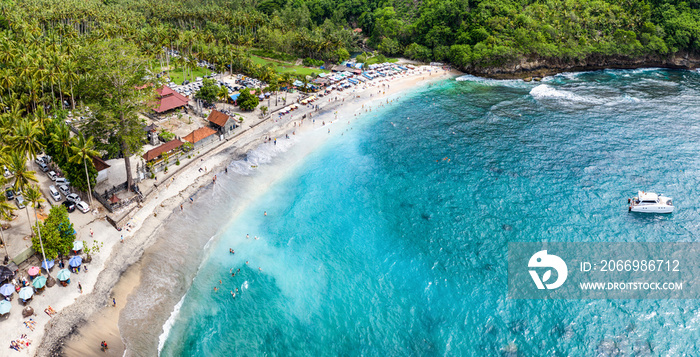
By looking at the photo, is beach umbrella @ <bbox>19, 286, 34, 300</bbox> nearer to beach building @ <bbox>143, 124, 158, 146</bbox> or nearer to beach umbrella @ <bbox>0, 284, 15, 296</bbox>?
beach umbrella @ <bbox>0, 284, 15, 296</bbox>

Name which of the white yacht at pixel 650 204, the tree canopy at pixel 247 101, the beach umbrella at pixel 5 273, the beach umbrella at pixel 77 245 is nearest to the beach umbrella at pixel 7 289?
the beach umbrella at pixel 5 273

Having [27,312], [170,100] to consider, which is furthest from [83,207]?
[170,100]

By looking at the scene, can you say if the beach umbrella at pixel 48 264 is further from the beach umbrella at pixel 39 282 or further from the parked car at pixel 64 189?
the parked car at pixel 64 189

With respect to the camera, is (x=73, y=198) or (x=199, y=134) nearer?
(x=73, y=198)

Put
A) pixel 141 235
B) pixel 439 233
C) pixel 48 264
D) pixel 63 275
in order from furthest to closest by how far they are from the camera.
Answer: pixel 439 233 → pixel 141 235 → pixel 48 264 → pixel 63 275

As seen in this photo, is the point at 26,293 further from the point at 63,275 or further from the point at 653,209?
the point at 653,209

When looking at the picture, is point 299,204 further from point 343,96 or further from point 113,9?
point 113,9
